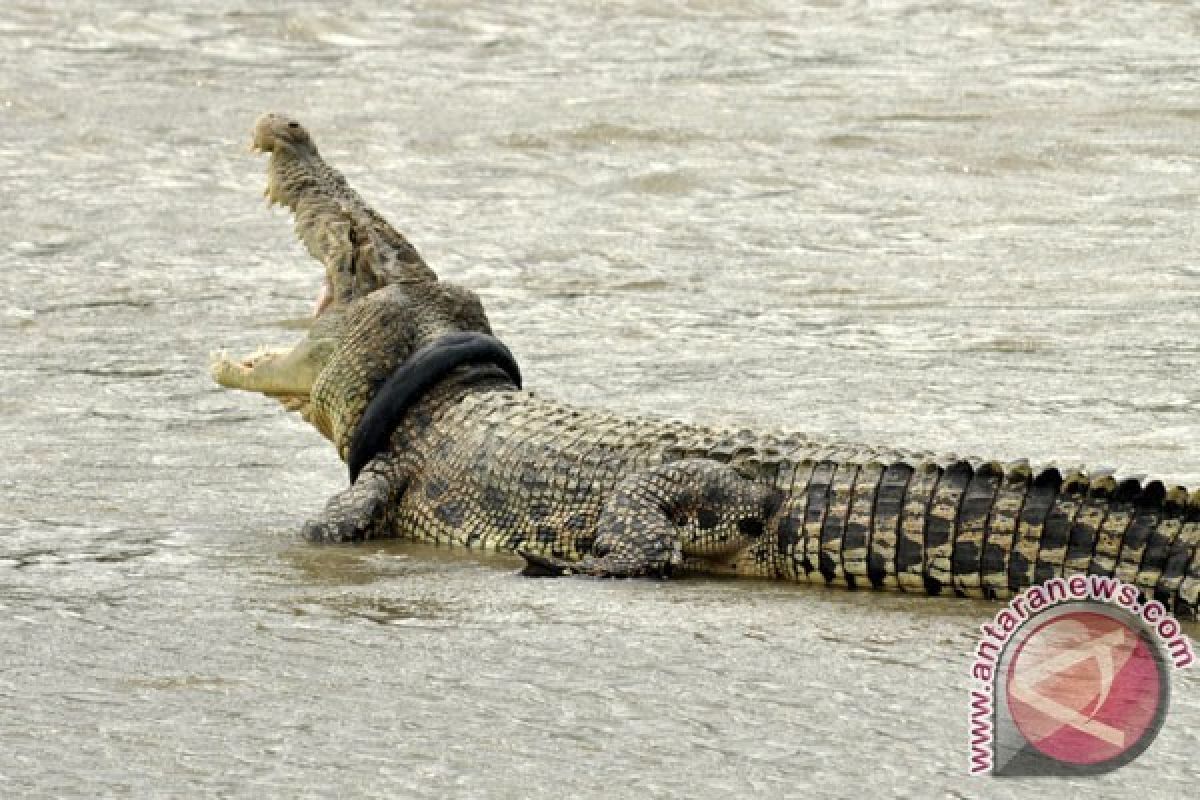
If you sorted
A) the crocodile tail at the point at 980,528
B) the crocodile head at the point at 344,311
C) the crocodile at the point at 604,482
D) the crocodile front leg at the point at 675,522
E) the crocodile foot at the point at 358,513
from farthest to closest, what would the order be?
the crocodile head at the point at 344,311
the crocodile foot at the point at 358,513
the crocodile front leg at the point at 675,522
the crocodile at the point at 604,482
the crocodile tail at the point at 980,528

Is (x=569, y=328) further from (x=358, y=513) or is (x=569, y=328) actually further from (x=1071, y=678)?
(x=1071, y=678)

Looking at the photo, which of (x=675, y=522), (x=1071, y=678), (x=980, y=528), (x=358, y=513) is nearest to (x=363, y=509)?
(x=358, y=513)

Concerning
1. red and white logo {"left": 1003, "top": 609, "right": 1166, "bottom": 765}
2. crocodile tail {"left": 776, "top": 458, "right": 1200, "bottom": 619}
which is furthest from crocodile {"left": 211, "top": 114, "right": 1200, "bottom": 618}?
red and white logo {"left": 1003, "top": 609, "right": 1166, "bottom": 765}

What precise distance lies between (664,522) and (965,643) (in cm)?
117

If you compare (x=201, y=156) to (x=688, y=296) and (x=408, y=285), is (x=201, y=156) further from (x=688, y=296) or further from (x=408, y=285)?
(x=408, y=285)

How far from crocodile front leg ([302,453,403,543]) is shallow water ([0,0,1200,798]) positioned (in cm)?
13

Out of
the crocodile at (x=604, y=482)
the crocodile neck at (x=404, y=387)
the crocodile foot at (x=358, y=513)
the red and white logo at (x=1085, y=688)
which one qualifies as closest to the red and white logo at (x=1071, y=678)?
the red and white logo at (x=1085, y=688)

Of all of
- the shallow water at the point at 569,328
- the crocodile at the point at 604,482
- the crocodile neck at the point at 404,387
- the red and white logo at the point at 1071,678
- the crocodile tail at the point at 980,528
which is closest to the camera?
the red and white logo at the point at 1071,678

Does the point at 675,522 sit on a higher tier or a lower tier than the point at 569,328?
lower

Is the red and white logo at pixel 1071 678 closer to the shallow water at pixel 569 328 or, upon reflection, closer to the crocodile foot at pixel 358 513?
the shallow water at pixel 569 328

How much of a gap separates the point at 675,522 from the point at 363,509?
3.86 feet

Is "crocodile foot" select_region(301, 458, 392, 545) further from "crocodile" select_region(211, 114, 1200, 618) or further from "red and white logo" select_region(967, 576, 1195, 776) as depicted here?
"red and white logo" select_region(967, 576, 1195, 776)

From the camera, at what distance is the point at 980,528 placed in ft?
20.4

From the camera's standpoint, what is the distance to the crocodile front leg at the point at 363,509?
7.34 metres
